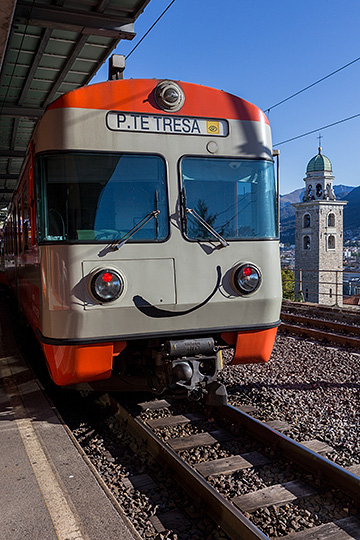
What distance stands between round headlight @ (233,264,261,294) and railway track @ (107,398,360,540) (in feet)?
4.14

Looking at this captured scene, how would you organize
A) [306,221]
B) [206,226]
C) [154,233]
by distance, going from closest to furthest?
[154,233] < [206,226] < [306,221]

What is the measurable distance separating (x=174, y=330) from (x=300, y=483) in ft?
5.36

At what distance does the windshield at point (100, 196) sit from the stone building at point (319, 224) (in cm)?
7561

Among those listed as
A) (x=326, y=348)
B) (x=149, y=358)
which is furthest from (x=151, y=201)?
(x=326, y=348)

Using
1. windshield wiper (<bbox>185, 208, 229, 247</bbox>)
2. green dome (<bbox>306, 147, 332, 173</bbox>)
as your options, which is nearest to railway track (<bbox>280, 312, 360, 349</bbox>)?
windshield wiper (<bbox>185, 208, 229, 247</bbox>)

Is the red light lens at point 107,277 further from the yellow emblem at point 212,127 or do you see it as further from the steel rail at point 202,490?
the yellow emblem at point 212,127

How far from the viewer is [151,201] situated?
4527 mm

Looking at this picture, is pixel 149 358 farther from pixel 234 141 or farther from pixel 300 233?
pixel 300 233

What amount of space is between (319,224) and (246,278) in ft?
264

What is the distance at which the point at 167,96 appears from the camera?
4.61 m

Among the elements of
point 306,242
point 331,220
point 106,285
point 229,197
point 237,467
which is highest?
point 331,220

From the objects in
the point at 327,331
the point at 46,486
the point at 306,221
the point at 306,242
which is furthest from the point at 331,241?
the point at 46,486

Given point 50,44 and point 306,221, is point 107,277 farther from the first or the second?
point 306,221

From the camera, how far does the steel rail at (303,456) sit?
142 inches
